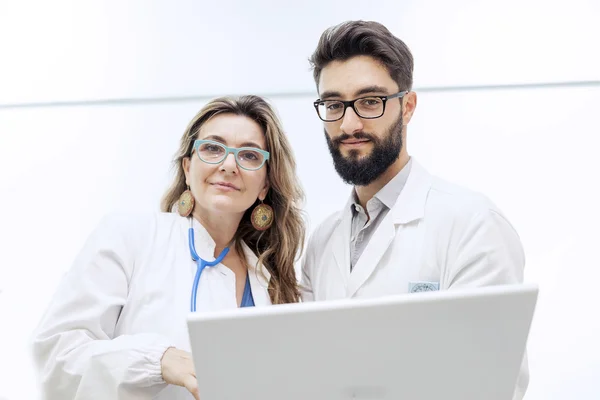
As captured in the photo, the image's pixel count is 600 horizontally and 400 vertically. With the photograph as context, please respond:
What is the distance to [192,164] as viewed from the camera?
2059 millimetres

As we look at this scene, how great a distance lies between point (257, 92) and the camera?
3.13 metres

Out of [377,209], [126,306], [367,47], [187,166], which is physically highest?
[367,47]

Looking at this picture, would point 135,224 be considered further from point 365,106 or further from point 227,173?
point 365,106

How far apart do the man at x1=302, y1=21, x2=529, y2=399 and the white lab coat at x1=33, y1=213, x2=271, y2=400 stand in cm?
32

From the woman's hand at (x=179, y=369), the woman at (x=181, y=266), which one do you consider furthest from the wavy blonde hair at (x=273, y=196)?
the woman's hand at (x=179, y=369)

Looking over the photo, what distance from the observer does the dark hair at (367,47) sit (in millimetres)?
2027

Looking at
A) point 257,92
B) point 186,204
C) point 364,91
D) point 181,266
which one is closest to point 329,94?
point 364,91

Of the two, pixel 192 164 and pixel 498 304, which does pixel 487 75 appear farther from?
pixel 498 304

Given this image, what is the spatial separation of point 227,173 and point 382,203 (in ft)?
1.67

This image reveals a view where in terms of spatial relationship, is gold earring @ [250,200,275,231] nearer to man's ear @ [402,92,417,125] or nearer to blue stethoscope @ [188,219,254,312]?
blue stethoscope @ [188,219,254,312]

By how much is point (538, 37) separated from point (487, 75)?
1.01 feet

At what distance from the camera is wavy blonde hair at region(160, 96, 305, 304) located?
2.09 meters

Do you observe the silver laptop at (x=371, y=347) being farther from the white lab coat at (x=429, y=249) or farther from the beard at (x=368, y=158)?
the beard at (x=368, y=158)

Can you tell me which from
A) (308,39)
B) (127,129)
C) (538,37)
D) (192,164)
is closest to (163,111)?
(127,129)
